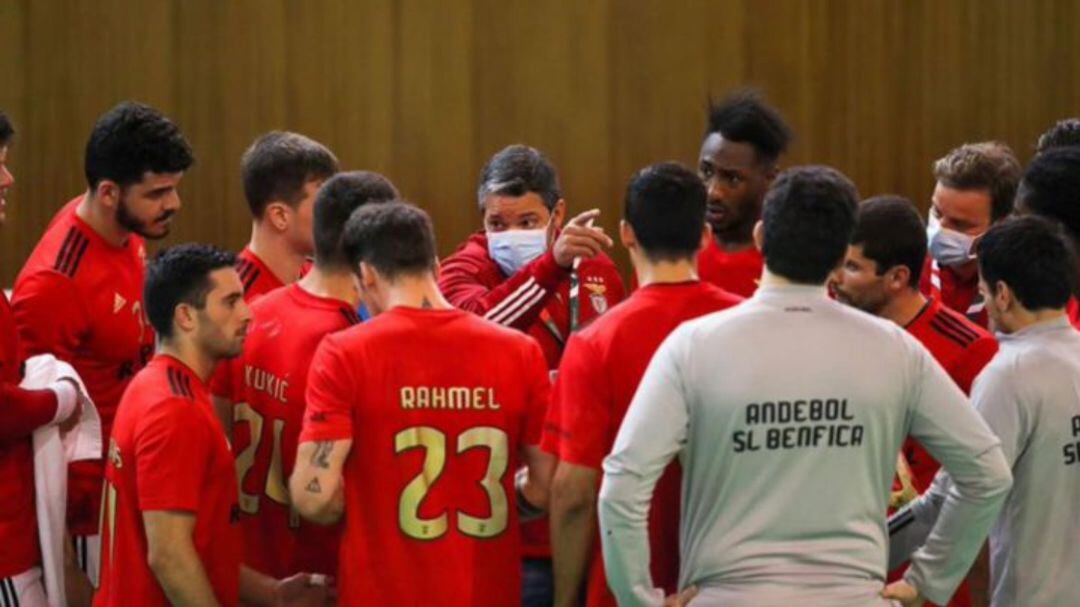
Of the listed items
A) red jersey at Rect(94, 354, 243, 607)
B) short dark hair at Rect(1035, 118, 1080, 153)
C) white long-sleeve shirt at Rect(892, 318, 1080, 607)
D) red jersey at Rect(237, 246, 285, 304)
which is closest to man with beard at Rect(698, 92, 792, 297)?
white long-sleeve shirt at Rect(892, 318, 1080, 607)

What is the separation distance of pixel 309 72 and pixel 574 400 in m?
3.79

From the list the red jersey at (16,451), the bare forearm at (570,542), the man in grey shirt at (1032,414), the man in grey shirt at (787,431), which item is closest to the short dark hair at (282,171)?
the red jersey at (16,451)

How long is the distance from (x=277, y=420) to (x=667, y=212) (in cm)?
114

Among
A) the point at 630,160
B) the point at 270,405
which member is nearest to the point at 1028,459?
the point at 270,405

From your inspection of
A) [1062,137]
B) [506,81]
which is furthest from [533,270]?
[506,81]

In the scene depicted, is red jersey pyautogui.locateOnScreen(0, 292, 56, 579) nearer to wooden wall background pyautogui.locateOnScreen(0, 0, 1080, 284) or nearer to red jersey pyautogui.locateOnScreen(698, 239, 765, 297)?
red jersey pyautogui.locateOnScreen(698, 239, 765, 297)

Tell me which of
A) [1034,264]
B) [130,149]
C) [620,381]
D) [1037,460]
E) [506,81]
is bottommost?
[1037,460]

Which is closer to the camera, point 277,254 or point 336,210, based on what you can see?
point 336,210

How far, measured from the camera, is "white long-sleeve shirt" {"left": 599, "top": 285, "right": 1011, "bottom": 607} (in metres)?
3.52

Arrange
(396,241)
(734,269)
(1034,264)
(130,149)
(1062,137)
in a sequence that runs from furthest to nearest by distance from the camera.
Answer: (1062,137), (130,149), (734,269), (1034,264), (396,241)

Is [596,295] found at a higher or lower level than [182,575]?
higher

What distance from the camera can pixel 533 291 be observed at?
5.11 meters

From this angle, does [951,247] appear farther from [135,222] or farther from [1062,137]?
[135,222]

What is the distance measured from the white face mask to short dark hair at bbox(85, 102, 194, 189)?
2453 mm
